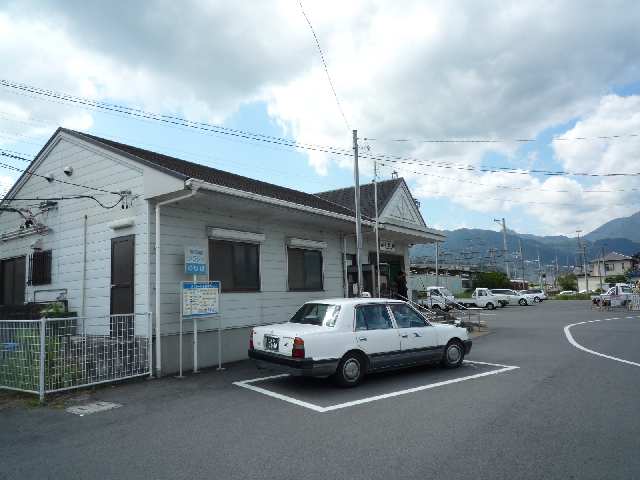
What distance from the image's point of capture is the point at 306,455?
181 inches

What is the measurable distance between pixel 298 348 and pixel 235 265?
440 centimetres

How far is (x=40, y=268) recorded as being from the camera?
12086 mm

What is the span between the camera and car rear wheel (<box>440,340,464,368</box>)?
30.5ft

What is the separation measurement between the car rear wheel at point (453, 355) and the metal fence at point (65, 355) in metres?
5.88

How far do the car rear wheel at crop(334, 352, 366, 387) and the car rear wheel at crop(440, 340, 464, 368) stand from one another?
222 cm

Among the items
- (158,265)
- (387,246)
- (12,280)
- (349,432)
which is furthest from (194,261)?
(387,246)

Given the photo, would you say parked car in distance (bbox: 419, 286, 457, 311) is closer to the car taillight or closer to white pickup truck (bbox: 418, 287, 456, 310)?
white pickup truck (bbox: 418, 287, 456, 310)

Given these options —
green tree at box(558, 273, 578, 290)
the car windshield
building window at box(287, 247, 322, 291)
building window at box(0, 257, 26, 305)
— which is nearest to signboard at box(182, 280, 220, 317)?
the car windshield

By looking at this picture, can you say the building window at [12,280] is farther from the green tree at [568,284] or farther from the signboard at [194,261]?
the green tree at [568,284]

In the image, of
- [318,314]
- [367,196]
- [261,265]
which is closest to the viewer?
[318,314]

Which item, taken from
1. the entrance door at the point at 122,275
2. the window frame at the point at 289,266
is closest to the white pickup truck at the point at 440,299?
the window frame at the point at 289,266

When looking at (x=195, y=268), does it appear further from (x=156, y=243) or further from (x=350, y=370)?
(x=350, y=370)

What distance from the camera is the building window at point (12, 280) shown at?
1295cm

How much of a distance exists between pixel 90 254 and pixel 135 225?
6.27ft
